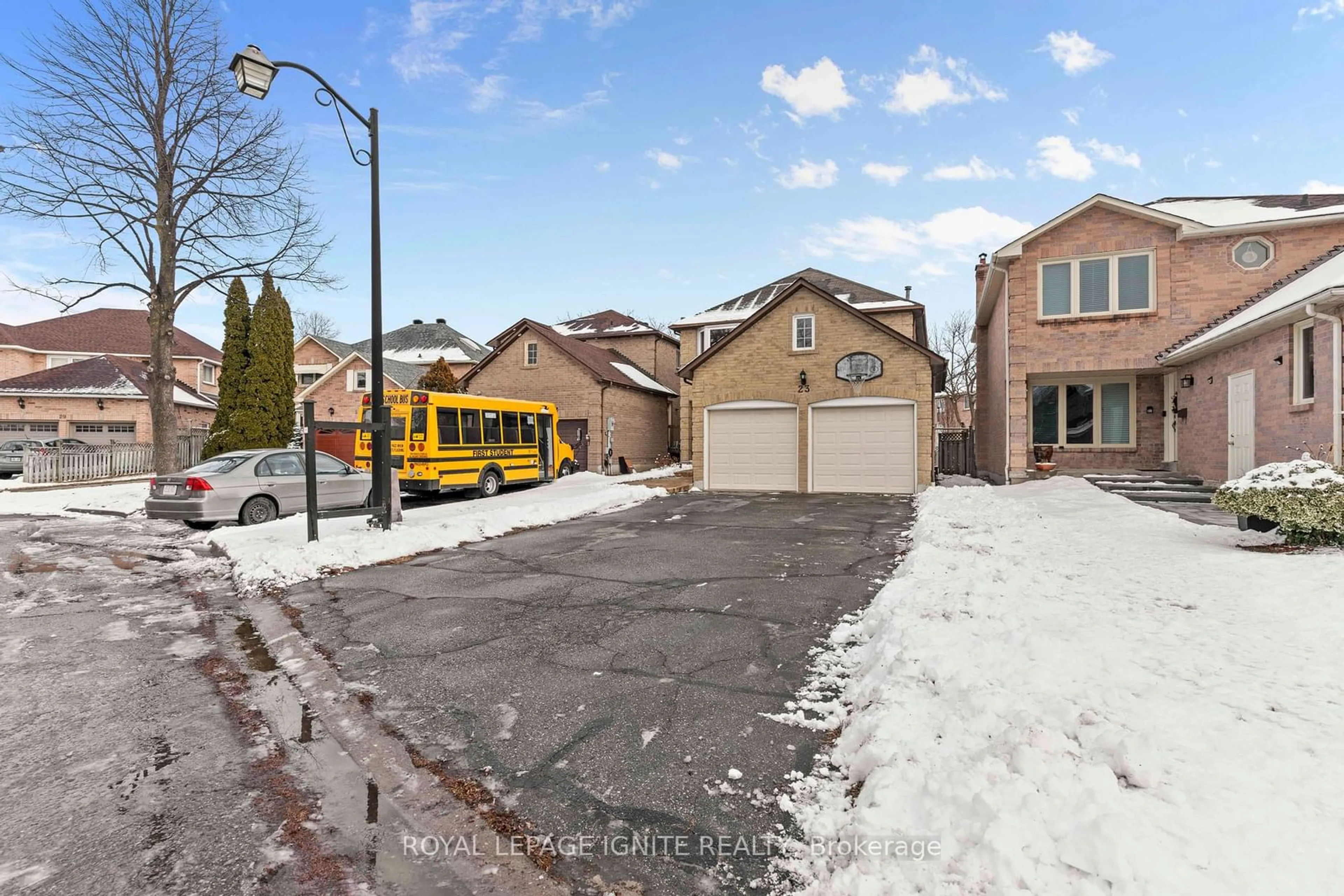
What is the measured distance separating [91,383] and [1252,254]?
1670 inches

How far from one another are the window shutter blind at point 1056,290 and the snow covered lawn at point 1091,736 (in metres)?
10.9

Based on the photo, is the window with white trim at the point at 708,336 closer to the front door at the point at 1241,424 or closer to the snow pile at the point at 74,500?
the front door at the point at 1241,424

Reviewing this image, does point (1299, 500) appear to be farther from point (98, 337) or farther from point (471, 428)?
point (98, 337)

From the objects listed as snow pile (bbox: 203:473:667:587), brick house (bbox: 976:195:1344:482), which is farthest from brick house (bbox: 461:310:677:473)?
brick house (bbox: 976:195:1344:482)

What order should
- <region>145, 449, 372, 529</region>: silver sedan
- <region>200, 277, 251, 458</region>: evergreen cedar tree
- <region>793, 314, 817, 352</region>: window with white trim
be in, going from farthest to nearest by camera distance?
<region>200, 277, 251, 458</region>: evergreen cedar tree
<region>793, 314, 817, 352</region>: window with white trim
<region>145, 449, 372, 529</region>: silver sedan

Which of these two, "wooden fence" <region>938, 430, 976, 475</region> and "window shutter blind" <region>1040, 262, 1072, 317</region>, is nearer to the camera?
"window shutter blind" <region>1040, 262, 1072, 317</region>

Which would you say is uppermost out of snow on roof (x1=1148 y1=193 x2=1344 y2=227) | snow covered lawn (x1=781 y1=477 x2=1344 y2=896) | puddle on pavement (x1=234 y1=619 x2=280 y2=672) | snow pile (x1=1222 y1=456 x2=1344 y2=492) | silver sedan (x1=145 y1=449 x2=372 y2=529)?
snow on roof (x1=1148 y1=193 x2=1344 y2=227)

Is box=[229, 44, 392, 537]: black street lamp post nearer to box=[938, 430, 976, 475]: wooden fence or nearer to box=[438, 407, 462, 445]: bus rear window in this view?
box=[438, 407, 462, 445]: bus rear window

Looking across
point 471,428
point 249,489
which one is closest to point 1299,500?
point 249,489

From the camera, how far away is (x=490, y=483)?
648 inches

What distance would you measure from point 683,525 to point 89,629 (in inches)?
290

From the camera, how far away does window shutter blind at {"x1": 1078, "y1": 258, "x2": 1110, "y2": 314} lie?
14.6 m

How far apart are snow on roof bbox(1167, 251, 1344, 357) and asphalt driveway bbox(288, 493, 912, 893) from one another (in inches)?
307

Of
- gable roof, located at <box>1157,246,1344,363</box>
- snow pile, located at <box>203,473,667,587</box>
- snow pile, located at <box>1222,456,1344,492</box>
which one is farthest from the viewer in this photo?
gable roof, located at <box>1157,246,1344,363</box>
